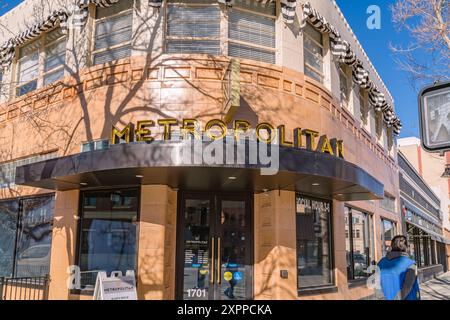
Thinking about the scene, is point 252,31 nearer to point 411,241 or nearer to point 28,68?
point 28,68

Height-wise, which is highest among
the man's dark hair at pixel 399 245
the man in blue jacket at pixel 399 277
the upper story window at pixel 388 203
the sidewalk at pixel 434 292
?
the upper story window at pixel 388 203

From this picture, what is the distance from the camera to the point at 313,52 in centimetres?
1288

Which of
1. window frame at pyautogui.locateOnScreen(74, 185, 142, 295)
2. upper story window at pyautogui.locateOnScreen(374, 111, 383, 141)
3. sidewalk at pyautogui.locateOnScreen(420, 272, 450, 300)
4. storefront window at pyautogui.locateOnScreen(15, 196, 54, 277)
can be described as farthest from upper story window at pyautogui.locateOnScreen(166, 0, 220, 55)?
sidewalk at pyautogui.locateOnScreen(420, 272, 450, 300)


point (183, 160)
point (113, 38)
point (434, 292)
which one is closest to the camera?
point (183, 160)

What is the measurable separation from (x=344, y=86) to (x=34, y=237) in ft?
35.5

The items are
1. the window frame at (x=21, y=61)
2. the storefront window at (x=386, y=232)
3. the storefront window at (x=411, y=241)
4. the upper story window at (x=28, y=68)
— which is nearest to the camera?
the window frame at (x=21, y=61)

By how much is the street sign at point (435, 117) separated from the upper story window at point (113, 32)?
8530 millimetres

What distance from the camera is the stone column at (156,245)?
9.43 m

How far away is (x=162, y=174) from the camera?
29.0ft

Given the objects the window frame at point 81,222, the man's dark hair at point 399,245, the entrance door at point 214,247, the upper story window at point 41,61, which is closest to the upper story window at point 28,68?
the upper story window at point 41,61

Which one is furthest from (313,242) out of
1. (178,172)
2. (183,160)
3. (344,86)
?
(344,86)

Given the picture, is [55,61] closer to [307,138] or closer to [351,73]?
[307,138]

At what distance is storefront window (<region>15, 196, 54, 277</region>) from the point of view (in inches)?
456

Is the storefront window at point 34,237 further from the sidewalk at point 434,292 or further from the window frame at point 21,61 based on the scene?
the sidewalk at point 434,292
